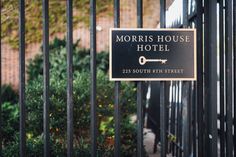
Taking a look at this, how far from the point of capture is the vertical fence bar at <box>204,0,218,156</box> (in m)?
2.89

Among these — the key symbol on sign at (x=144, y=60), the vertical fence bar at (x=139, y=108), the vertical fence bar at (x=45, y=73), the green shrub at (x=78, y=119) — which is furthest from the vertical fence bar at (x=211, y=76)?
the green shrub at (x=78, y=119)

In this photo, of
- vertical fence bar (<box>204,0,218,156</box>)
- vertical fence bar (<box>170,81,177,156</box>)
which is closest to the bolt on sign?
vertical fence bar (<box>204,0,218,156</box>)

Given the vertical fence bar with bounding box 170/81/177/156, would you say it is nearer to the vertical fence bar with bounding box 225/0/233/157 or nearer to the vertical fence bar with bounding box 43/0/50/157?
the vertical fence bar with bounding box 225/0/233/157

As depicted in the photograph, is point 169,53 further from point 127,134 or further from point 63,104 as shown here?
point 127,134

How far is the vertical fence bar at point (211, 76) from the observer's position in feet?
9.47

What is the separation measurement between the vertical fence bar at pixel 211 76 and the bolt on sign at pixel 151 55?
14cm

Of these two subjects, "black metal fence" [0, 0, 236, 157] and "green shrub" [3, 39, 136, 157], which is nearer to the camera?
"black metal fence" [0, 0, 236, 157]

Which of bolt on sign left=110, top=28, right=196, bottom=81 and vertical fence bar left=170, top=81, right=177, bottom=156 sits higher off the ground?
bolt on sign left=110, top=28, right=196, bottom=81

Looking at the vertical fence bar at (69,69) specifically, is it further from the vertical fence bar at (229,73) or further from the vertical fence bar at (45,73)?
the vertical fence bar at (229,73)

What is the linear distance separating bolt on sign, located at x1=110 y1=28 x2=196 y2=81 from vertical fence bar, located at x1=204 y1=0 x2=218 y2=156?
14 cm

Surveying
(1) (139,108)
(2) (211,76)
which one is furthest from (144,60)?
(2) (211,76)

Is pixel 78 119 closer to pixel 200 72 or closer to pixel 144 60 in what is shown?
pixel 200 72

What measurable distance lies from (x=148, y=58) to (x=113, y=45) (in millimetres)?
240

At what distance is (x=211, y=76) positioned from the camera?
289 centimetres
